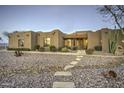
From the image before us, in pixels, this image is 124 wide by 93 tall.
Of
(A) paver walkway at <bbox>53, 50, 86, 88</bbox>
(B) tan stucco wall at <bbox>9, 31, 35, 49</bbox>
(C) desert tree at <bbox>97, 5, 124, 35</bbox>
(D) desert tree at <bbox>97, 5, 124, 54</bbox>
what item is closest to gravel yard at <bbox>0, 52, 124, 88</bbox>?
(A) paver walkway at <bbox>53, 50, 86, 88</bbox>

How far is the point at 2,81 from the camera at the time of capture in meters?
4.46

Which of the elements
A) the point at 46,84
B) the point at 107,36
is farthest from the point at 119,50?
the point at 46,84

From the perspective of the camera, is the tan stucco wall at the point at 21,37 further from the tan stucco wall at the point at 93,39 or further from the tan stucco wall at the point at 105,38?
the tan stucco wall at the point at 105,38

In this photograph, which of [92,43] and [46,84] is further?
[92,43]

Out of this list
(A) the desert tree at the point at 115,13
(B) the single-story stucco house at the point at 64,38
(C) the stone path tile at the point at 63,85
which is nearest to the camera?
(C) the stone path tile at the point at 63,85

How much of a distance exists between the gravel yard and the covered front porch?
254 mm

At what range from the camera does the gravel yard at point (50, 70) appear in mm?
4406

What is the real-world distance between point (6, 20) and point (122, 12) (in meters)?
2.38

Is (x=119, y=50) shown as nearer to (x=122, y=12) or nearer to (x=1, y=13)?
(x=122, y=12)

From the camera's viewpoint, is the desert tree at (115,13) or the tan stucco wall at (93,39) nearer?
the desert tree at (115,13)

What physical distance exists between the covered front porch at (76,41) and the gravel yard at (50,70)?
254 mm

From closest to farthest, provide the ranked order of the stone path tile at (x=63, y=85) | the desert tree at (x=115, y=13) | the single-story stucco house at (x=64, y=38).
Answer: the stone path tile at (x=63, y=85) < the desert tree at (x=115, y=13) < the single-story stucco house at (x=64, y=38)

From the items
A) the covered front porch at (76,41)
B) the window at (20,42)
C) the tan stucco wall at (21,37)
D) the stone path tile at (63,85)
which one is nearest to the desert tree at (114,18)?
the covered front porch at (76,41)

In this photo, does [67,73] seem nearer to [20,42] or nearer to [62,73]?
[62,73]
